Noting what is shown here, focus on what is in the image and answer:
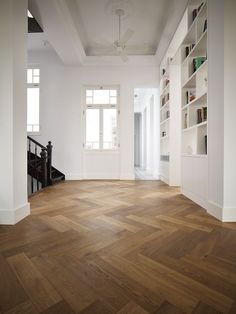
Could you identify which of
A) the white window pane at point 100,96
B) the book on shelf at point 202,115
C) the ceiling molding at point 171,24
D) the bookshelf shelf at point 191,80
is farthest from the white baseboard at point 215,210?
the white window pane at point 100,96

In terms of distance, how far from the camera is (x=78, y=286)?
0.97 m

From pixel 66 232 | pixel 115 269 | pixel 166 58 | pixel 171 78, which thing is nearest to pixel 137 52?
pixel 166 58

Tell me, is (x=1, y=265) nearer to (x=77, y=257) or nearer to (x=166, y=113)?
(x=77, y=257)

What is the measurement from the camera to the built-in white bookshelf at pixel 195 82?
263cm

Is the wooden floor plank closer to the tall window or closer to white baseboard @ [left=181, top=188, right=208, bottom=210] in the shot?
white baseboard @ [left=181, top=188, right=208, bottom=210]

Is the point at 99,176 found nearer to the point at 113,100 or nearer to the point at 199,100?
the point at 113,100

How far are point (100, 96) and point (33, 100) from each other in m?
1.87

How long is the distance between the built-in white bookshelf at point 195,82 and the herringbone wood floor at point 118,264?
120 centimetres

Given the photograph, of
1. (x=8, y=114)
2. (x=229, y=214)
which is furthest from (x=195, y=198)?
(x=8, y=114)

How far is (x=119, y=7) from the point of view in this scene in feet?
12.2

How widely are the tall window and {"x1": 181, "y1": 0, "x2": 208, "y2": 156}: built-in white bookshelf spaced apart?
406 centimetres

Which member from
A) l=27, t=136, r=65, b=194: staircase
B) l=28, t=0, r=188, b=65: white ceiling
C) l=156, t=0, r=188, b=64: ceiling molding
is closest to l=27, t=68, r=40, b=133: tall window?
l=28, t=0, r=188, b=65: white ceiling

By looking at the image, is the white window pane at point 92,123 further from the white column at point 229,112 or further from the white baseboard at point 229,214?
the white baseboard at point 229,214

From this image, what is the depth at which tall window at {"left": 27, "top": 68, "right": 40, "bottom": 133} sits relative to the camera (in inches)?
220
